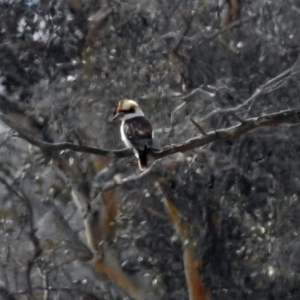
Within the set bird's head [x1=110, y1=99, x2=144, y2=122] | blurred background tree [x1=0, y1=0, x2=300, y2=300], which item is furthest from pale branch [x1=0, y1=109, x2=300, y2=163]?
blurred background tree [x1=0, y1=0, x2=300, y2=300]

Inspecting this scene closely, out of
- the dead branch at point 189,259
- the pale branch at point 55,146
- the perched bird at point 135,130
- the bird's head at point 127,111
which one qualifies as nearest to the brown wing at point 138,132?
the perched bird at point 135,130

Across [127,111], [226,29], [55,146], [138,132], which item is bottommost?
[55,146]

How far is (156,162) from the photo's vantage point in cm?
1050

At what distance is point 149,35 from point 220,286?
262 cm

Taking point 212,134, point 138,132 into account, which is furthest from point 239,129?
point 138,132

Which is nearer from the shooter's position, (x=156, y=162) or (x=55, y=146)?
(x=55, y=146)

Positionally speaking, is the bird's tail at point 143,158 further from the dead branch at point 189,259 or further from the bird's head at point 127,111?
the dead branch at point 189,259

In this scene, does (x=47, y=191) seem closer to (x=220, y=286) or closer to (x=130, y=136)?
(x=220, y=286)

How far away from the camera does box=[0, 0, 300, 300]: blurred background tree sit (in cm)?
1064

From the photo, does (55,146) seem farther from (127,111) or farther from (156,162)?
(156,162)

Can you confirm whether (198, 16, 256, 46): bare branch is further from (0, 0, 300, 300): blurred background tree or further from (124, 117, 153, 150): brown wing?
(124, 117, 153, 150): brown wing

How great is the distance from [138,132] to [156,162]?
5.97 feet

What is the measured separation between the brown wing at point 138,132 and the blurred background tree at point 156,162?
1.07 meters

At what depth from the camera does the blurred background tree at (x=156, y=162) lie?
34.9 ft
